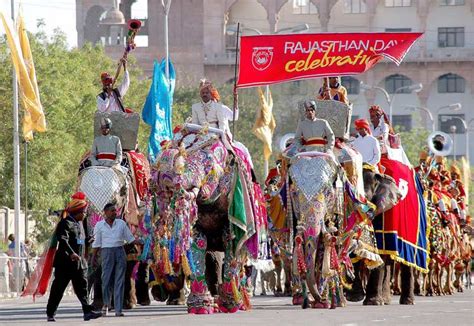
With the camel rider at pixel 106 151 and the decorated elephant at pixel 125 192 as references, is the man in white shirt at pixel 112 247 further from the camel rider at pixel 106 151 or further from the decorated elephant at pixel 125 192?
the camel rider at pixel 106 151

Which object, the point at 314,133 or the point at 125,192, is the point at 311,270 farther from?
the point at 125,192

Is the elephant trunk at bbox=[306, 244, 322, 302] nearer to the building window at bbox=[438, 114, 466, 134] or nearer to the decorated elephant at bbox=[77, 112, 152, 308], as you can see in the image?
the decorated elephant at bbox=[77, 112, 152, 308]

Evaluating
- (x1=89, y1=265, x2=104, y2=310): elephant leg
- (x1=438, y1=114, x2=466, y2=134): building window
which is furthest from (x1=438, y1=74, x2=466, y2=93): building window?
(x1=89, y1=265, x2=104, y2=310): elephant leg

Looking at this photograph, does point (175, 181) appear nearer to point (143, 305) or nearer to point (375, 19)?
point (143, 305)

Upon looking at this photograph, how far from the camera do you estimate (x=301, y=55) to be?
87.1 ft

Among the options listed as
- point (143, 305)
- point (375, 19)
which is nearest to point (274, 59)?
point (143, 305)

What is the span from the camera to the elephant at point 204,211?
2202 cm

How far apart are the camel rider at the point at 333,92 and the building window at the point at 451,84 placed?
107 m

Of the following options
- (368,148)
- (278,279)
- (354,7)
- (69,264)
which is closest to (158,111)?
(278,279)

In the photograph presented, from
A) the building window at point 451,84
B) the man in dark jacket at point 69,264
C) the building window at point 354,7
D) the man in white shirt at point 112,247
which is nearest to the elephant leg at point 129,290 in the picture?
the man in white shirt at point 112,247

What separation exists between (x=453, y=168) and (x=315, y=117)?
1463 centimetres

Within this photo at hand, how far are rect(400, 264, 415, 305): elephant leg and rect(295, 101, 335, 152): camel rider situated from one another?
358cm

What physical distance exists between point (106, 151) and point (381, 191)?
13.7 ft

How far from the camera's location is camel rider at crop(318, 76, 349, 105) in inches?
1028
